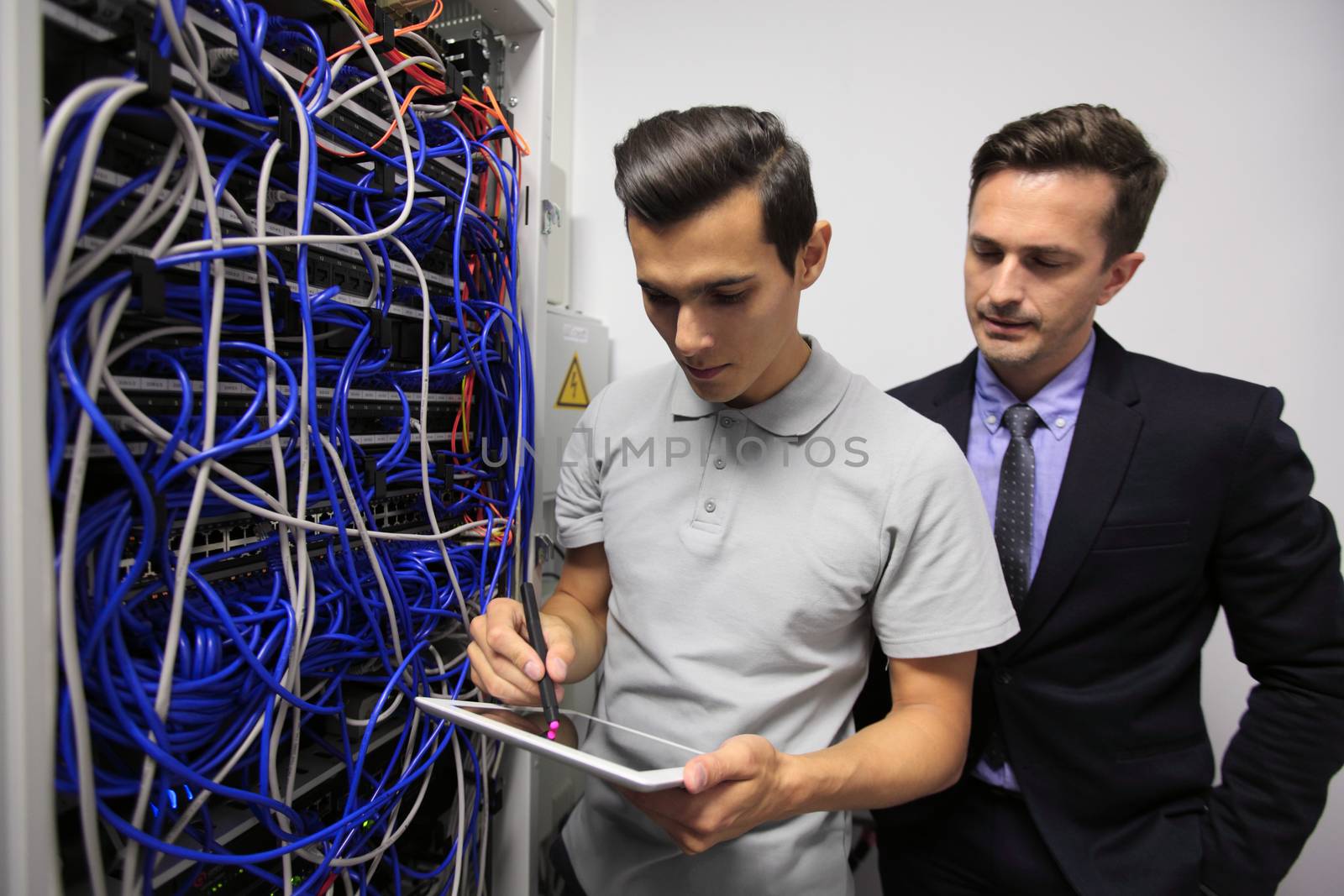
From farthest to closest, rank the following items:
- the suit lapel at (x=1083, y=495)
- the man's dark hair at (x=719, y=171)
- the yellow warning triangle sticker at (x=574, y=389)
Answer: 1. the yellow warning triangle sticker at (x=574, y=389)
2. the suit lapel at (x=1083, y=495)
3. the man's dark hair at (x=719, y=171)

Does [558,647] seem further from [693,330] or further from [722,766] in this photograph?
[693,330]

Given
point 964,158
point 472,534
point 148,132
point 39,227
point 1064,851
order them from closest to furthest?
point 39,227, point 148,132, point 1064,851, point 472,534, point 964,158

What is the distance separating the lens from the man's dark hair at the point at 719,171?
25.8 inches

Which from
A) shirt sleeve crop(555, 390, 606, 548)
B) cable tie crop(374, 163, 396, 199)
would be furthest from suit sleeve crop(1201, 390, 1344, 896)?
cable tie crop(374, 163, 396, 199)

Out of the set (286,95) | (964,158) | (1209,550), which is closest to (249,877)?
(286,95)

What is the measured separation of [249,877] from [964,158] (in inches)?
69.2

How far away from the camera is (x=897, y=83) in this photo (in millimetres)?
1387

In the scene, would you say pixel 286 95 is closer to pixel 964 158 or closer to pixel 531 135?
pixel 531 135

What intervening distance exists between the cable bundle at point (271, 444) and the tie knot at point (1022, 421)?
0.78m

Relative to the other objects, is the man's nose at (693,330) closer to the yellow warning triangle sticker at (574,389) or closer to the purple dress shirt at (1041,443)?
the purple dress shirt at (1041,443)

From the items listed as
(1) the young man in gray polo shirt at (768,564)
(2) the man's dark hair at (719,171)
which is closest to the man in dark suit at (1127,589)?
(1) the young man in gray polo shirt at (768,564)

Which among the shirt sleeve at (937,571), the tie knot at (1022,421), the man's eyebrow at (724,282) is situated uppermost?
the man's eyebrow at (724,282)

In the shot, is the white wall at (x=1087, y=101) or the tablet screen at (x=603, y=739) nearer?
the tablet screen at (x=603, y=739)

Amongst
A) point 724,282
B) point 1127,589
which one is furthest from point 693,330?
point 1127,589
